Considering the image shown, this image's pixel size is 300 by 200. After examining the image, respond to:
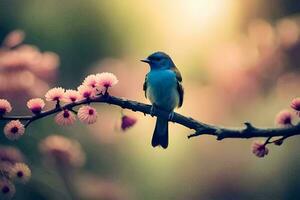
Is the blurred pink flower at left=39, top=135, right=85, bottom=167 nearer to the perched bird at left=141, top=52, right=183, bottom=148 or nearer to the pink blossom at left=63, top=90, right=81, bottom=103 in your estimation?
the perched bird at left=141, top=52, right=183, bottom=148

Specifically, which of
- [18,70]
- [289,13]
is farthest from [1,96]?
[289,13]

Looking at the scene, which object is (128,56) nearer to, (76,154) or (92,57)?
(92,57)

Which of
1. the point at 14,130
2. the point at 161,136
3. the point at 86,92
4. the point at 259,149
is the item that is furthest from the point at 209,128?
the point at 161,136

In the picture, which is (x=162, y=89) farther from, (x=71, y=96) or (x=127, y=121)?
(x=71, y=96)

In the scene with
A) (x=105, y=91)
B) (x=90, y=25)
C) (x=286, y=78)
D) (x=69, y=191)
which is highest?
(x=90, y=25)

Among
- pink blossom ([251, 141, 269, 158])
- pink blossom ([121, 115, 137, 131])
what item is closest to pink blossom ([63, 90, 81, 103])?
pink blossom ([121, 115, 137, 131])
